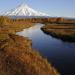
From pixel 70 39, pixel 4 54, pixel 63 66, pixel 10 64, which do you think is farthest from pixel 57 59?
pixel 70 39

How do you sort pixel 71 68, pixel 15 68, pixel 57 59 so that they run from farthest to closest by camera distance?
pixel 57 59, pixel 71 68, pixel 15 68

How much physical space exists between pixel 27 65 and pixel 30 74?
2297 millimetres

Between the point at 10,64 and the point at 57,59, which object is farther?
the point at 57,59

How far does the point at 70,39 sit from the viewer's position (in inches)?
2093

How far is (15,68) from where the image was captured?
20625 mm

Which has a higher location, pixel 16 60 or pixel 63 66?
pixel 16 60

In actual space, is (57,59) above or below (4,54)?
below

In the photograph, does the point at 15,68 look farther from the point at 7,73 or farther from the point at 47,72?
the point at 47,72

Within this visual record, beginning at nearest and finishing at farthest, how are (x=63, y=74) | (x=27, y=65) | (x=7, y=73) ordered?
(x=7, y=73)
(x=27, y=65)
(x=63, y=74)

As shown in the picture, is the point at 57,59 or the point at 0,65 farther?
the point at 57,59

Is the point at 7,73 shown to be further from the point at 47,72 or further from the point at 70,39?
the point at 70,39

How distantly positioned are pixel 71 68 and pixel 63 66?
4.13 ft

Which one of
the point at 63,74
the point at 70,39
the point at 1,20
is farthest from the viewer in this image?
the point at 1,20

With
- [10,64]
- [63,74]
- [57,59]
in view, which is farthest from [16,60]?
[57,59]
